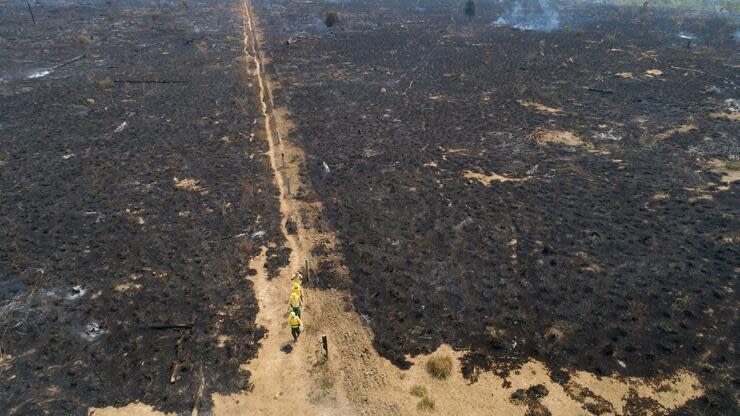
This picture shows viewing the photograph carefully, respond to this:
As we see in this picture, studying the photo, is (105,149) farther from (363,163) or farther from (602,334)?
(602,334)

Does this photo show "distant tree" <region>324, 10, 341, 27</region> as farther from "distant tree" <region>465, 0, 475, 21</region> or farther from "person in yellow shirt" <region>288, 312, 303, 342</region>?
"person in yellow shirt" <region>288, 312, 303, 342</region>

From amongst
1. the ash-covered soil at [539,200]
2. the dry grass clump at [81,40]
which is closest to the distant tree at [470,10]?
the ash-covered soil at [539,200]

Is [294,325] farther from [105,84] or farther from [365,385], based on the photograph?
[105,84]

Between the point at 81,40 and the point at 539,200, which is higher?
the point at 81,40

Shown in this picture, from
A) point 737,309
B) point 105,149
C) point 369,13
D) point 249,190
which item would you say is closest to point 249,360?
point 249,190

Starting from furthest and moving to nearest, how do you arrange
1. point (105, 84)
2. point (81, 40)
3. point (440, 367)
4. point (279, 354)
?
point (81, 40), point (105, 84), point (279, 354), point (440, 367)

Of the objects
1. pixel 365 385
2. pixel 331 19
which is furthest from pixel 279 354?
pixel 331 19

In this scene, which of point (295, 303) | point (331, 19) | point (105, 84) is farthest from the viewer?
point (331, 19)
